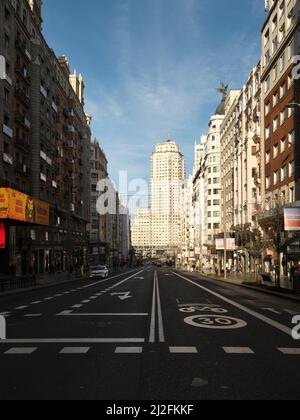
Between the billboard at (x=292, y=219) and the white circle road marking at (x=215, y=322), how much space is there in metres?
10.3

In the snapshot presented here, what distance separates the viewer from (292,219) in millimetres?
23578

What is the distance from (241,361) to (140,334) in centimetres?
355

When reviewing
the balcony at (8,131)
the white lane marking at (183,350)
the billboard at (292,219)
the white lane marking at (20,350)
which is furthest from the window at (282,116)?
the white lane marking at (20,350)

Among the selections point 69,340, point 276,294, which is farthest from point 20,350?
point 276,294

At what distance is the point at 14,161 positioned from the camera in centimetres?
4738

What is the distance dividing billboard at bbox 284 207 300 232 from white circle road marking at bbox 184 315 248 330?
10.3 meters

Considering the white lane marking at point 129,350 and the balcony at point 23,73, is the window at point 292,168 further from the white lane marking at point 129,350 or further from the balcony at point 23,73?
the white lane marking at point 129,350

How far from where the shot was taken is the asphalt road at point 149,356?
6461 mm

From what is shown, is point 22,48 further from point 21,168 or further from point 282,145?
point 282,145

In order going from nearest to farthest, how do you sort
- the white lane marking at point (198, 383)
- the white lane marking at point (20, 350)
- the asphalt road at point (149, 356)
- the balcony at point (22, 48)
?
the asphalt road at point (149, 356)
the white lane marking at point (198, 383)
the white lane marking at point (20, 350)
the balcony at point (22, 48)

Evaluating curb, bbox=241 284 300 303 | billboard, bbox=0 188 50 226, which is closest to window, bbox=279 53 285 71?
curb, bbox=241 284 300 303

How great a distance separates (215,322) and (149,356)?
5.05 meters

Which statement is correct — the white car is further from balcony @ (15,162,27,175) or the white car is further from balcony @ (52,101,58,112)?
balcony @ (52,101,58,112)

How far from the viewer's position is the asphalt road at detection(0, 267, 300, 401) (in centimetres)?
646
